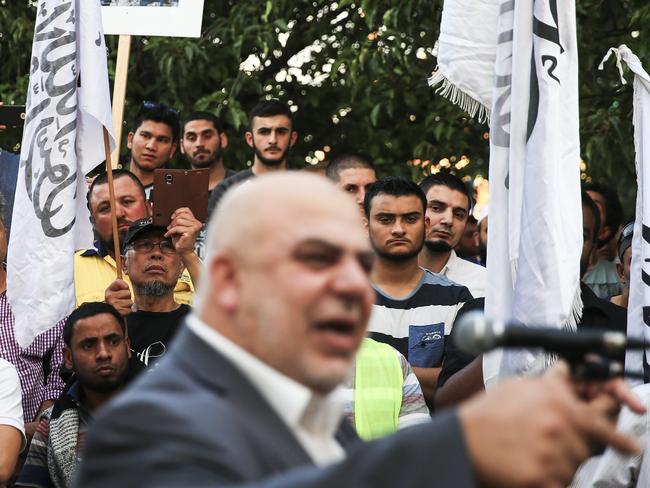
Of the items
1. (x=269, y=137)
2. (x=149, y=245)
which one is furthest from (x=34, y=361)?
(x=269, y=137)

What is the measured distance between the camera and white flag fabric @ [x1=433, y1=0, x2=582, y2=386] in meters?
5.91

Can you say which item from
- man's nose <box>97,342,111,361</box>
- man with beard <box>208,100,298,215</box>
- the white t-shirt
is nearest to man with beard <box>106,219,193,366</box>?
man's nose <box>97,342,111,361</box>

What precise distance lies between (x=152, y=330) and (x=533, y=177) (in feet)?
7.30

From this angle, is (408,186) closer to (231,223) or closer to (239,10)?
(239,10)

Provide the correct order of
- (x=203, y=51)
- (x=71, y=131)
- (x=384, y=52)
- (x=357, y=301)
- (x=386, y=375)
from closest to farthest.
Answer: (x=357, y=301) < (x=386, y=375) < (x=71, y=131) < (x=384, y=52) < (x=203, y=51)

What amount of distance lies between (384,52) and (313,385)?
795 cm

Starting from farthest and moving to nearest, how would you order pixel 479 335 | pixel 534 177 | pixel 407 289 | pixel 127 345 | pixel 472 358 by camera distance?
pixel 407 289 < pixel 127 345 < pixel 472 358 < pixel 534 177 < pixel 479 335

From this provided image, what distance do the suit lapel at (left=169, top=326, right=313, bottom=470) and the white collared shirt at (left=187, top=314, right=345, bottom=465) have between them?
0.04ft

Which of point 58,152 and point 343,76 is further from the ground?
point 343,76

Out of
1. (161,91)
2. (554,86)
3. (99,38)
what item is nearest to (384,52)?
(161,91)

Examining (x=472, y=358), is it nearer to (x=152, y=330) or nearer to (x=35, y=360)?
(x=152, y=330)

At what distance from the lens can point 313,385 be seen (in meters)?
2.30

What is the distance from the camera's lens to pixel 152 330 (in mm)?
7051

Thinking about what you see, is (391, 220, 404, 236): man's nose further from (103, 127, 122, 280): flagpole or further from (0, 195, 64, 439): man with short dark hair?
(0, 195, 64, 439): man with short dark hair
